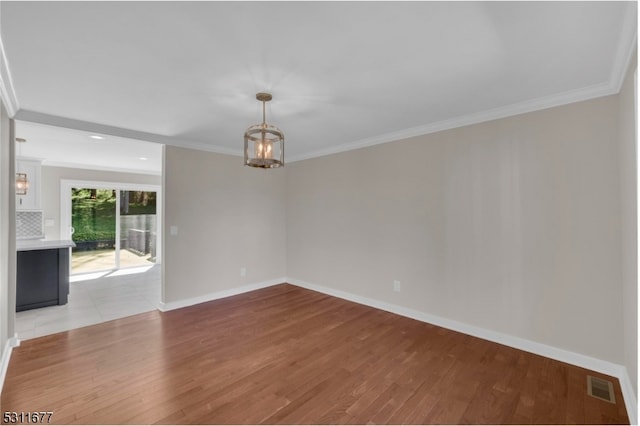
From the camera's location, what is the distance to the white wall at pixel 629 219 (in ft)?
6.19

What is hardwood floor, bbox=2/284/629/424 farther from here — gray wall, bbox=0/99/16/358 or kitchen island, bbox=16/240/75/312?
kitchen island, bbox=16/240/75/312

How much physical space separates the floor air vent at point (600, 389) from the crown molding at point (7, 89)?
15.4 feet

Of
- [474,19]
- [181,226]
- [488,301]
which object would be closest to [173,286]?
[181,226]

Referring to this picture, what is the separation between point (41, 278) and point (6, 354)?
1.83 meters

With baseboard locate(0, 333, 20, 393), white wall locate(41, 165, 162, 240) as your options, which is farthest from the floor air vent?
white wall locate(41, 165, 162, 240)

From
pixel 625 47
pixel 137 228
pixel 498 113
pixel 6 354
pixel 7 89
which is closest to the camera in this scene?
pixel 625 47

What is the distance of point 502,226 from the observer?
9.70 feet

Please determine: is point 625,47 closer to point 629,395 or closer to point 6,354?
point 629,395

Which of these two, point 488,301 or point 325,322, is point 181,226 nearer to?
point 325,322

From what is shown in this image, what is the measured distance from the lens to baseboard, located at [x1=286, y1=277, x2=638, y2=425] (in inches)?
81.8

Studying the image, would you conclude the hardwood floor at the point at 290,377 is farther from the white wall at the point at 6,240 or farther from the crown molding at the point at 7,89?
the crown molding at the point at 7,89

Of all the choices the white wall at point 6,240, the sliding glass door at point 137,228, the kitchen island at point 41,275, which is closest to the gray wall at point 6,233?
the white wall at point 6,240

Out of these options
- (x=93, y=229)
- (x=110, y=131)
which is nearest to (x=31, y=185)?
(x=93, y=229)

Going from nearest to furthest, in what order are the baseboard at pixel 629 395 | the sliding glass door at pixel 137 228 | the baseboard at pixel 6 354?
the baseboard at pixel 629 395 → the baseboard at pixel 6 354 → the sliding glass door at pixel 137 228
